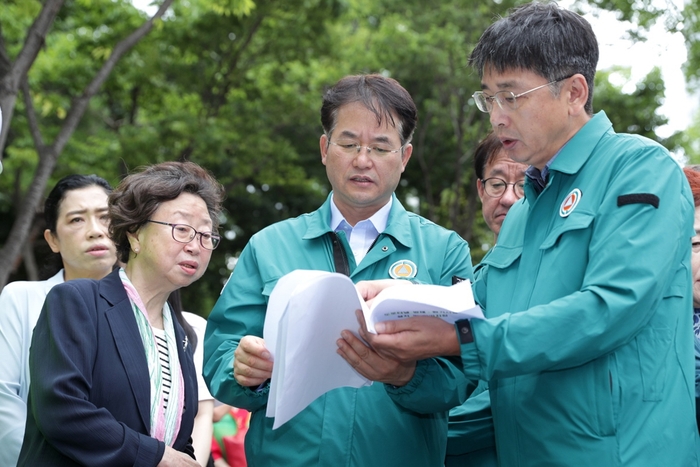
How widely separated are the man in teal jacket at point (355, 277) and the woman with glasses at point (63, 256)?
1154 mm

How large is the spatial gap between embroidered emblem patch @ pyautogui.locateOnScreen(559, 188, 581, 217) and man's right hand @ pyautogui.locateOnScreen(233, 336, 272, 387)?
41.8 inches

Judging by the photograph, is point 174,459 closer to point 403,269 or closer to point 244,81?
point 403,269

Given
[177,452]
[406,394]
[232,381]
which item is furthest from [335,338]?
[177,452]

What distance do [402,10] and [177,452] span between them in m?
11.6

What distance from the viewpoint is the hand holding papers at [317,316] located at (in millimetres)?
2328

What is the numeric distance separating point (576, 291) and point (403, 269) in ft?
3.07

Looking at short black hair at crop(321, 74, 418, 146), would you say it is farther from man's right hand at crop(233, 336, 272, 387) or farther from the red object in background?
the red object in background

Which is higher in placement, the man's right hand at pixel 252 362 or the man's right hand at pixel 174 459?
the man's right hand at pixel 252 362

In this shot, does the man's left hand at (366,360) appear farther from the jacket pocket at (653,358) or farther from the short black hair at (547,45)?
the short black hair at (547,45)

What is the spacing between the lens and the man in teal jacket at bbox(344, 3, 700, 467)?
2285mm

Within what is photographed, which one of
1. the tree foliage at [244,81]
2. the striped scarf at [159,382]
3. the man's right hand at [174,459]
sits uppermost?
the tree foliage at [244,81]

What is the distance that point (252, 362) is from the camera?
2.76 metres

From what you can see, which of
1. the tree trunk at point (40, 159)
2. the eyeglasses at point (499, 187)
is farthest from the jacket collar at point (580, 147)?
the tree trunk at point (40, 159)

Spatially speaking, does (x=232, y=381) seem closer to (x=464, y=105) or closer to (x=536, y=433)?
(x=536, y=433)
